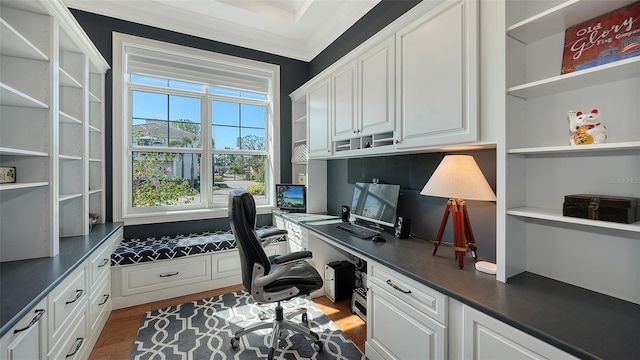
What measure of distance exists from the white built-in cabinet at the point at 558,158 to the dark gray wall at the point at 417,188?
0.26 metres

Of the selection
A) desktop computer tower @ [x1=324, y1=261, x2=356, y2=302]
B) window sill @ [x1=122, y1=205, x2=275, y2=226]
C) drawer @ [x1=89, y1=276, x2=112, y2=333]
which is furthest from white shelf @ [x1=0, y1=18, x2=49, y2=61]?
desktop computer tower @ [x1=324, y1=261, x2=356, y2=302]

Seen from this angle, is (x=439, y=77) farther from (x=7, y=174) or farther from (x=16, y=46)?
(x=7, y=174)

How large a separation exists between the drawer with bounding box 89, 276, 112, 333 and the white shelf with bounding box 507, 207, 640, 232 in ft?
9.01

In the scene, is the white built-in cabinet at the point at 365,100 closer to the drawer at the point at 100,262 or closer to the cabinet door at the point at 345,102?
the cabinet door at the point at 345,102

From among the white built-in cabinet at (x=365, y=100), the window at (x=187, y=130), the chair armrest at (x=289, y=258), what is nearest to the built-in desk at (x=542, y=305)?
the chair armrest at (x=289, y=258)

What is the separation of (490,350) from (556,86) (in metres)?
1.18

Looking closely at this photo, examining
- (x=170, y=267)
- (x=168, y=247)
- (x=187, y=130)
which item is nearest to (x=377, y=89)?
(x=187, y=130)

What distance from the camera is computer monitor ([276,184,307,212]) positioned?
3.29m

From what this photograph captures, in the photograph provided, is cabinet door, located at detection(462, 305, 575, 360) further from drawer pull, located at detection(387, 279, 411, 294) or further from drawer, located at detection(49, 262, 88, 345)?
drawer, located at detection(49, 262, 88, 345)

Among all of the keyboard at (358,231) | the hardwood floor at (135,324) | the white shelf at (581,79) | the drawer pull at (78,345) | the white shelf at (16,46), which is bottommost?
the hardwood floor at (135,324)

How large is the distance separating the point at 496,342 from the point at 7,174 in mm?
2720

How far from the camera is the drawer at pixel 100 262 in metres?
1.92

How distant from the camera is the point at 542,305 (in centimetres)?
105

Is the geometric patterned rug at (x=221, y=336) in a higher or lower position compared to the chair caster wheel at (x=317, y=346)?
lower
